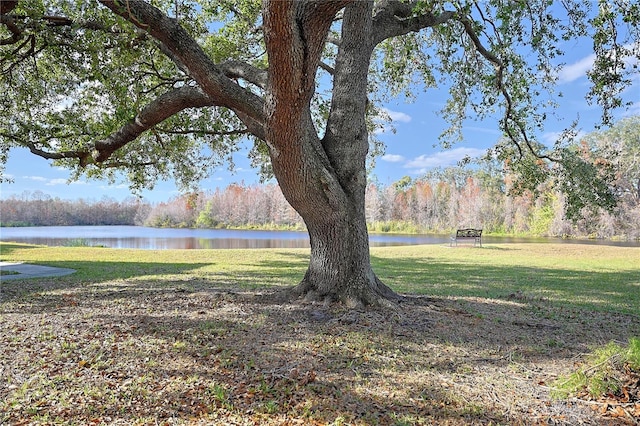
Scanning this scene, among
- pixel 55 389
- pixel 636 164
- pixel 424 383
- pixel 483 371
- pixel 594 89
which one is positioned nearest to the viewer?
pixel 55 389

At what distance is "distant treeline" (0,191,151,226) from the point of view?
47719mm

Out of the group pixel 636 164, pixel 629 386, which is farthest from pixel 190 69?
pixel 636 164

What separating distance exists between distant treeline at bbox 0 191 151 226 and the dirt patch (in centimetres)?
5041

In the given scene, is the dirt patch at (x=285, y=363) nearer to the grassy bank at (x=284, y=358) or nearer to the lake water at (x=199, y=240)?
the grassy bank at (x=284, y=358)

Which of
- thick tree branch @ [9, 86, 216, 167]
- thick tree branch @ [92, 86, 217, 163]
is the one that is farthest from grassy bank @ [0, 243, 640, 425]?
thick tree branch @ [92, 86, 217, 163]

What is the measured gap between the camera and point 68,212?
55.2 meters

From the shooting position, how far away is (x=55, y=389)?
2.71 m

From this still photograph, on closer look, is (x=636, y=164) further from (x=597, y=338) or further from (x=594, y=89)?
(x=597, y=338)

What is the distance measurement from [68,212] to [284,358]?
62.4m

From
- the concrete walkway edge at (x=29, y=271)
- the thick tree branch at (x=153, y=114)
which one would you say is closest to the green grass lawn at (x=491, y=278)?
the concrete walkway edge at (x=29, y=271)

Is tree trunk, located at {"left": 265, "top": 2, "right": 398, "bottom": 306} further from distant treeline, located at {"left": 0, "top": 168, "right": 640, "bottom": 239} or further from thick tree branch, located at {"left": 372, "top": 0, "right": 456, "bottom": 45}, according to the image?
distant treeline, located at {"left": 0, "top": 168, "right": 640, "bottom": 239}

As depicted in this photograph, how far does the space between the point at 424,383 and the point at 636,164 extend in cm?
2486

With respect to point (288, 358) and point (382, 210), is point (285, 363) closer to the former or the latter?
point (288, 358)

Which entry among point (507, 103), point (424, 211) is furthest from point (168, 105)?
point (424, 211)
